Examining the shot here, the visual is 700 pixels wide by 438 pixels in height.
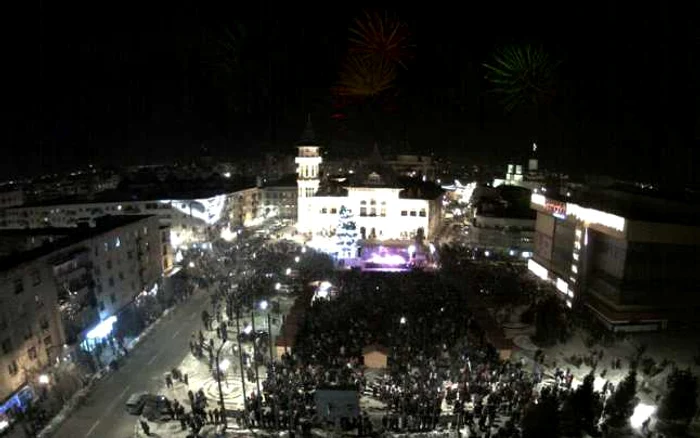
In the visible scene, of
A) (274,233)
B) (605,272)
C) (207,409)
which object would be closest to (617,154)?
(605,272)

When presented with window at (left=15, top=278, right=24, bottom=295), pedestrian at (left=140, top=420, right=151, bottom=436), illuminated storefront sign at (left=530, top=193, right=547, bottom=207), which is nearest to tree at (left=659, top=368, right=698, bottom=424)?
pedestrian at (left=140, top=420, right=151, bottom=436)

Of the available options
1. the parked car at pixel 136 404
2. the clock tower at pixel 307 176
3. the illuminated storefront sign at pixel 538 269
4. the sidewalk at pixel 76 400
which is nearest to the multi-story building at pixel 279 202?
the clock tower at pixel 307 176

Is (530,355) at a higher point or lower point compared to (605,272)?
lower

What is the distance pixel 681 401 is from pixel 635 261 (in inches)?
443

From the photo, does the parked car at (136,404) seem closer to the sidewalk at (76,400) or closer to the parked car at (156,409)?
the parked car at (156,409)

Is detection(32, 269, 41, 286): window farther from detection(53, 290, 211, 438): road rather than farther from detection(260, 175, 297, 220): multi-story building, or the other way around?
detection(260, 175, 297, 220): multi-story building

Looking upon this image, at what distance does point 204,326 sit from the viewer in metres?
24.6

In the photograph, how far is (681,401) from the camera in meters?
16.6

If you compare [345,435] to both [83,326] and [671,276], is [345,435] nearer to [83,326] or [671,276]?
[83,326]

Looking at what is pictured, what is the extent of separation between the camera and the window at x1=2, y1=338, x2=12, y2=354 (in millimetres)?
17547

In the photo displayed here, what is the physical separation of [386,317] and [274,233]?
24055 mm

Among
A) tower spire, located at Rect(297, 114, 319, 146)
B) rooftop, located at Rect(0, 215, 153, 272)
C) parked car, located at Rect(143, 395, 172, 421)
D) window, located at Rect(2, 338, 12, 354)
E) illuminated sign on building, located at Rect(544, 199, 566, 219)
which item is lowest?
parked car, located at Rect(143, 395, 172, 421)

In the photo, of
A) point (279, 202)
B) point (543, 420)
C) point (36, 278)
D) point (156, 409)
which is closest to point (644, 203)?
point (543, 420)

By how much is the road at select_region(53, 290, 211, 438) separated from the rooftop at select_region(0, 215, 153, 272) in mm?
5573
